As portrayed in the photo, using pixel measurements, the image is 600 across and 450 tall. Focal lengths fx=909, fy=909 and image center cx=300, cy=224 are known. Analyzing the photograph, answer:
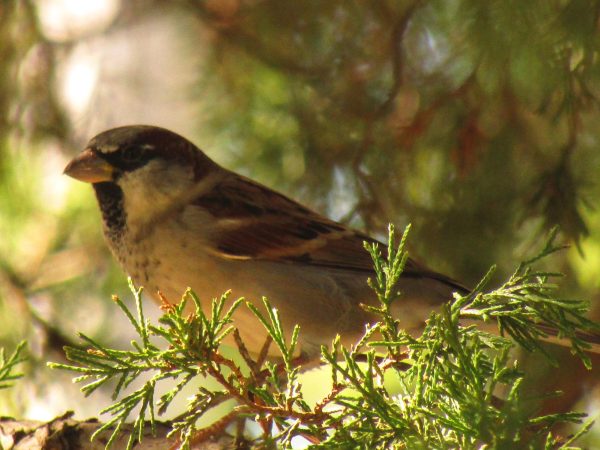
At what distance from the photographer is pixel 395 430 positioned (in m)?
1.49

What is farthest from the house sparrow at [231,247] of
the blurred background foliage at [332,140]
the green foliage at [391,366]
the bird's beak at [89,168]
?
the green foliage at [391,366]

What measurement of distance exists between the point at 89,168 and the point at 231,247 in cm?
47

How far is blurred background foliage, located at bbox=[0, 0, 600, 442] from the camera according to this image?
2619 millimetres

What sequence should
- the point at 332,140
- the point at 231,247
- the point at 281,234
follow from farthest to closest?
1. the point at 332,140
2. the point at 281,234
3. the point at 231,247

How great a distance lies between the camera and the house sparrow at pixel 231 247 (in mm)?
2523

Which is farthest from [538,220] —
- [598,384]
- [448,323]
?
[448,323]

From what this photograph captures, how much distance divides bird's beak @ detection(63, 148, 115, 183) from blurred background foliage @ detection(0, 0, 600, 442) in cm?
66

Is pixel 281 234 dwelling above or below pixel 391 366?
above

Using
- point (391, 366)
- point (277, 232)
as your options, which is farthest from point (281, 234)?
point (391, 366)

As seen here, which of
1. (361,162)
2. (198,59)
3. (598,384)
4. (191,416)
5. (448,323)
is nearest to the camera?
(448,323)

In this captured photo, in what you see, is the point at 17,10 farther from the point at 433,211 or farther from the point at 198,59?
the point at 433,211

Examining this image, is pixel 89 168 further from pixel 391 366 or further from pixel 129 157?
pixel 391 366

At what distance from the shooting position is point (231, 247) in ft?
8.54

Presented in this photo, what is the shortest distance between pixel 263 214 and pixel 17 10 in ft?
4.15
